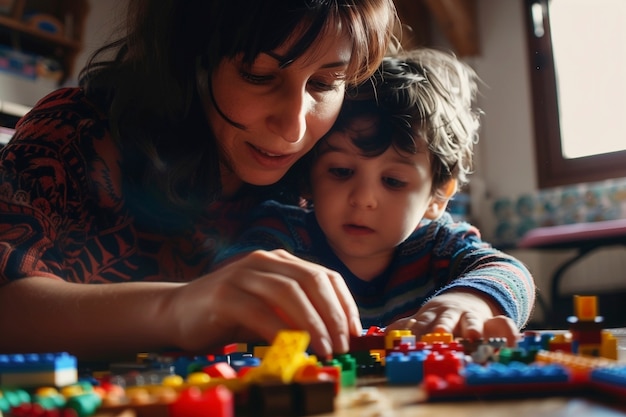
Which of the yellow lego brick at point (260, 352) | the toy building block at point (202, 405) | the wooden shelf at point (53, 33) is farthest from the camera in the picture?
the wooden shelf at point (53, 33)

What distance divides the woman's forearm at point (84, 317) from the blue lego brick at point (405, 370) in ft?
0.76

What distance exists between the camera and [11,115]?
2.52 meters

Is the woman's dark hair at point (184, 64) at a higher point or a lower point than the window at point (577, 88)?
lower

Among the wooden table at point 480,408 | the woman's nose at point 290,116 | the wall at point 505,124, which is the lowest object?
the wooden table at point 480,408

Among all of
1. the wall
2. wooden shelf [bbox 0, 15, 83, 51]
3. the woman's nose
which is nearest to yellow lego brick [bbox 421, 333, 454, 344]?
the woman's nose

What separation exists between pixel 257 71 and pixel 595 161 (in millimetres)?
3690

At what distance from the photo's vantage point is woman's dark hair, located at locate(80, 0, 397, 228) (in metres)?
0.83

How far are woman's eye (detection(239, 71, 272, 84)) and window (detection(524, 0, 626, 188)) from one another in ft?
11.8

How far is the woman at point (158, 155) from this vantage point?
0.67 metres

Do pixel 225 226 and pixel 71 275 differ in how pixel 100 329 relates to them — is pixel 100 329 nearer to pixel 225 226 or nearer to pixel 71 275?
pixel 71 275

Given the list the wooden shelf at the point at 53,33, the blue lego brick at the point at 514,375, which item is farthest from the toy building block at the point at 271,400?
the wooden shelf at the point at 53,33

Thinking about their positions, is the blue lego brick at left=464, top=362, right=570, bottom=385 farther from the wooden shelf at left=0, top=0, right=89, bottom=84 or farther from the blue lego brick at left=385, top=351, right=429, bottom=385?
the wooden shelf at left=0, top=0, right=89, bottom=84

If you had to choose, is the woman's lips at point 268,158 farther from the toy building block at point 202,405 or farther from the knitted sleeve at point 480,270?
the toy building block at point 202,405

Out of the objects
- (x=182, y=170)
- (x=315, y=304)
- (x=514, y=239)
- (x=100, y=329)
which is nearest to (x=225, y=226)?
(x=182, y=170)
